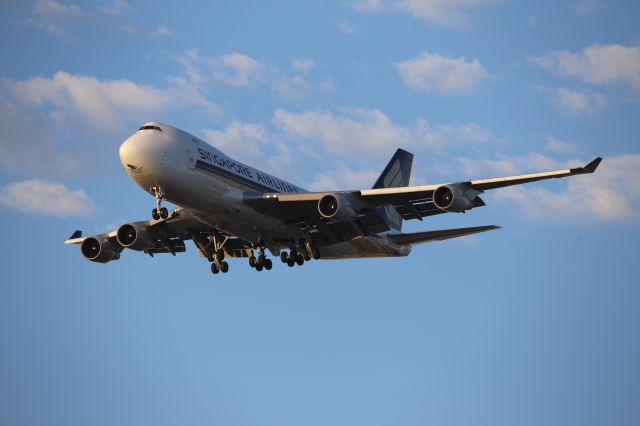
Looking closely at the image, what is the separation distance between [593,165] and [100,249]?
27939 millimetres

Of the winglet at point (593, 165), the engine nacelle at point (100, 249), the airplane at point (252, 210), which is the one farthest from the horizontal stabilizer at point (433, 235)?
the engine nacelle at point (100, 249)

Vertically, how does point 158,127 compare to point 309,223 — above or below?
above

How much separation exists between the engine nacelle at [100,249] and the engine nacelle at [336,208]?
47.1ft

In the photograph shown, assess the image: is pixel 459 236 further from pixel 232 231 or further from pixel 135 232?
pixel 135 232

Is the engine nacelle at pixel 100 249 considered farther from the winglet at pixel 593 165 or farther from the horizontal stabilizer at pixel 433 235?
the winglet at pixel 593 165

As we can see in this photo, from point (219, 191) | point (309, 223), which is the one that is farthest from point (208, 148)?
point (309, 223)

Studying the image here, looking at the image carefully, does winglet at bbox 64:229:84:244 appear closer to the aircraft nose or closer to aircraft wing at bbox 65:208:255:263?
aircraft wing at bbox 65:208:255:263

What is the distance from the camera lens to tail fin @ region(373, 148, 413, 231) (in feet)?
197

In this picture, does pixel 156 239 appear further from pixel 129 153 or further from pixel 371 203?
pixel 371 203

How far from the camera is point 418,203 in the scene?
168 ft

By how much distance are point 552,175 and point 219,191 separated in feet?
50.2

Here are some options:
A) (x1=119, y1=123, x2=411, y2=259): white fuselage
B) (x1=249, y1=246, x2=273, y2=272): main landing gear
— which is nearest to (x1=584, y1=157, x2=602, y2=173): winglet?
(x1=119, y1=123, x2=411, y2=259): white fuselage

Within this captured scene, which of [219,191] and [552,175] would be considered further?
[219,191]

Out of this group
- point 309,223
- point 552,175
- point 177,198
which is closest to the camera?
point 552,175
